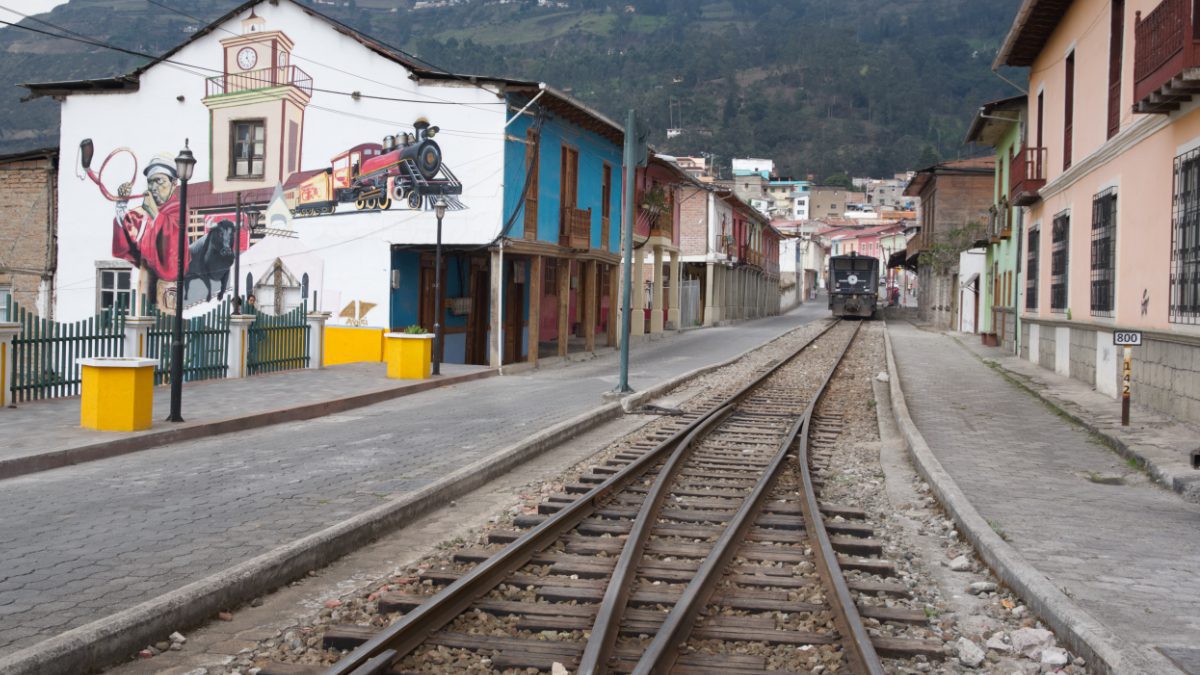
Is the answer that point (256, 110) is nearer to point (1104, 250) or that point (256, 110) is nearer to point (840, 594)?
point (1104, 250)

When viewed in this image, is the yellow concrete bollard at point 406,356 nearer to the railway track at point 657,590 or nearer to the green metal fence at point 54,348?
the green metal fence at point 54,348

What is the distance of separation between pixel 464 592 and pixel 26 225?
24186 mm

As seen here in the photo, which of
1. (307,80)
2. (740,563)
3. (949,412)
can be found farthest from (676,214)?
(740,563)

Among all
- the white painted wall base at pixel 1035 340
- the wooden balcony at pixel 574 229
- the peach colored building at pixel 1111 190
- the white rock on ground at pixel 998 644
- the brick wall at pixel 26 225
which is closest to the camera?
the white rock on ground at pixel 998 644

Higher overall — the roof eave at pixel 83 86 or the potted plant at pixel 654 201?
the roof eave at pixel 83 86

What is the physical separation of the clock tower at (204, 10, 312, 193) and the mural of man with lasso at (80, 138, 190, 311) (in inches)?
54.1

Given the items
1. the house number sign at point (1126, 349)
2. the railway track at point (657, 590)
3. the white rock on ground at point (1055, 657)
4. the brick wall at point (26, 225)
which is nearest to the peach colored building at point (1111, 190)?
the house number sign at point (1126, 349)

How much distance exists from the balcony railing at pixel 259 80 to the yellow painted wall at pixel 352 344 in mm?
5361

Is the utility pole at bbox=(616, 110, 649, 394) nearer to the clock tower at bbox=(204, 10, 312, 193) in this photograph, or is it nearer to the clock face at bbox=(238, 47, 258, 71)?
the clock tower at bbox=(204, 10, 312, 193)

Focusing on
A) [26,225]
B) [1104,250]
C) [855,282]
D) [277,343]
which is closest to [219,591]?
[277,343]

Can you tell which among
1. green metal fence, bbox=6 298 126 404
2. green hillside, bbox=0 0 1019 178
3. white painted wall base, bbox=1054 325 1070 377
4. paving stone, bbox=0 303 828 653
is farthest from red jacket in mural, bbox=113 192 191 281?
green hillside, bbox=0 0 1019 178

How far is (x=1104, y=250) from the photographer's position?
53.3 feet

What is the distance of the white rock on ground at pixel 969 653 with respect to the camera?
4.96 m

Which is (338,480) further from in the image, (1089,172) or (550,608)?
(1089,172)
